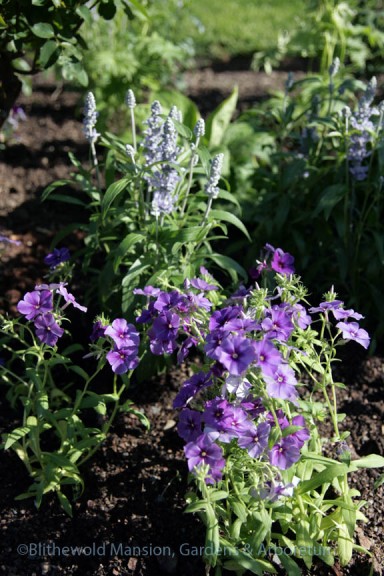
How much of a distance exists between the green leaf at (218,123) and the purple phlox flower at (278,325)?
2.22m

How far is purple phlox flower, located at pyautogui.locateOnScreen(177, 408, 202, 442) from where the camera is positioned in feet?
7.00

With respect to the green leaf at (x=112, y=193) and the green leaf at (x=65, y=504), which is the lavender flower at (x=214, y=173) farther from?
the green leaf at (x=65, y=504)

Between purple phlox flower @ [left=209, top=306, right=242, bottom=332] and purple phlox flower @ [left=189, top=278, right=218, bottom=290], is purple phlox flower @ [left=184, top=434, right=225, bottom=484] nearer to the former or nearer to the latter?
purple phlox flower @ [left=209, top=306, right=242, bottom=332]

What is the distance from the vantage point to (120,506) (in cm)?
255

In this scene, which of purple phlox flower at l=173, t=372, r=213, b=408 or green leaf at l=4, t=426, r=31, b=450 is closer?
purple phlox flower at l=173, t=372, r=213, b=408

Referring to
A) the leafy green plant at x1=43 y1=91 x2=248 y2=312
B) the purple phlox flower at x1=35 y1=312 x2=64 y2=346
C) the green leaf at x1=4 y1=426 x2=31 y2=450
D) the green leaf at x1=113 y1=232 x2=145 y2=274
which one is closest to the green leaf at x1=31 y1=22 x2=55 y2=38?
the leafy green plant at x1=43 y1=91 x2=248 y2=312

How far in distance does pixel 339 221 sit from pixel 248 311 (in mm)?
1244

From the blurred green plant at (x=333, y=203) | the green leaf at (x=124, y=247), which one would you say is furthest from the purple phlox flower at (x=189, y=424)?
the blurred green plant at (x=333, y=203)

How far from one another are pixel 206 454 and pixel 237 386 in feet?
0.71

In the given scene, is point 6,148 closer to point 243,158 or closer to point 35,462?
point 243,158

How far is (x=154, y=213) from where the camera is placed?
8.91 ft

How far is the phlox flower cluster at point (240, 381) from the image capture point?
202 cm

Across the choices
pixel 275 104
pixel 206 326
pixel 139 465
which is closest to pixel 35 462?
pixel 139 465

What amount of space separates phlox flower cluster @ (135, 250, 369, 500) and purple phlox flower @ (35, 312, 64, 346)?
11.0 inches
